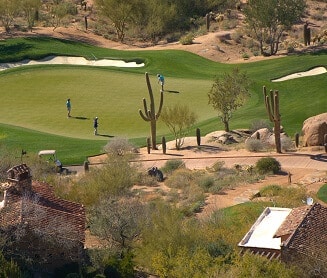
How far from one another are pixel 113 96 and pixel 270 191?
2414 cm

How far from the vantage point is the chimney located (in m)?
36.5

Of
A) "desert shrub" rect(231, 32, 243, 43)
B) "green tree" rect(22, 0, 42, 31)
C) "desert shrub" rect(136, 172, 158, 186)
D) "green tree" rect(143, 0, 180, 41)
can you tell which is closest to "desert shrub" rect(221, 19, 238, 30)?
"desert shrub" rect(231, 32, 243, 43)

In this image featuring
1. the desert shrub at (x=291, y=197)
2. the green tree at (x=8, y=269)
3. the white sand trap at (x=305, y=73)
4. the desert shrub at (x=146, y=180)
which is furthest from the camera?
the white sand trap at (x=305, y=73)

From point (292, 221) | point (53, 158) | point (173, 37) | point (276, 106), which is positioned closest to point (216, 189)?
point (276, 106)

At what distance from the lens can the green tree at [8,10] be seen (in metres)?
89.2

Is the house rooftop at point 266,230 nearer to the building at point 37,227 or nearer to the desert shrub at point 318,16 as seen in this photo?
the building at point 37,227

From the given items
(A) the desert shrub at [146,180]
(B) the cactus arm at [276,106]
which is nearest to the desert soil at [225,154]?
(A) the desert shrub at [146,180]

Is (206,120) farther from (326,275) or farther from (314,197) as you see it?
(326,275)

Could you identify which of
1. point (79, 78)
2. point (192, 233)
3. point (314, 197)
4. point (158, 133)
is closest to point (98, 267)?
point (192, 233)

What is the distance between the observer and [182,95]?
65250mm

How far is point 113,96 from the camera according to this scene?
65.5 m

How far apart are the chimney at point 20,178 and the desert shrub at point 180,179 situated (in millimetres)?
10955

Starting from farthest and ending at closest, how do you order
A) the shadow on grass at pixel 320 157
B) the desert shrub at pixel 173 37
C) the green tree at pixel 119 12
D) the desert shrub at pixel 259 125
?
the green tree at pixel 119 12 → the desert shrub at pixel 173 37 → the desert shrub at pixel 259 125 → the shadow on grass at pixel 320 157

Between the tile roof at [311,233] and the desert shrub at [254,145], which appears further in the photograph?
the desert shrub at [254,145]
